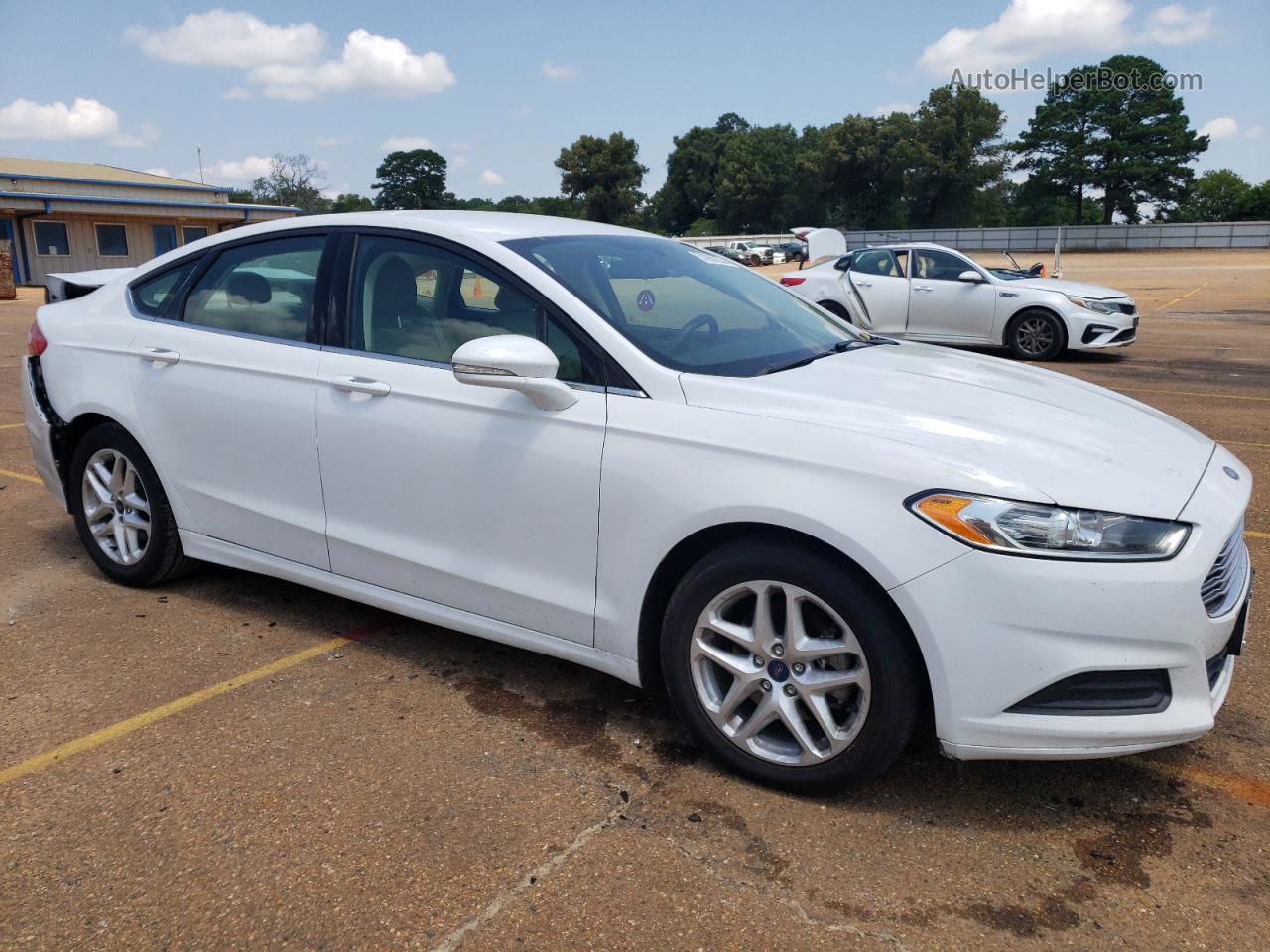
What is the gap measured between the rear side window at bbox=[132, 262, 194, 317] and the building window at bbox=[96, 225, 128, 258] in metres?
44.7

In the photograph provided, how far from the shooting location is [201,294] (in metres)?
4.20

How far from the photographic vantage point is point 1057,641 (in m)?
2.47

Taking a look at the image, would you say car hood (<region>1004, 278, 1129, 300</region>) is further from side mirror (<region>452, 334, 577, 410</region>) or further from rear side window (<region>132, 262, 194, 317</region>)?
side mirror (<region>452, 334, 577, 410</region>)

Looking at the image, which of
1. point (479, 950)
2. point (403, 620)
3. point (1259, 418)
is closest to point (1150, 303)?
point (1259, 418)

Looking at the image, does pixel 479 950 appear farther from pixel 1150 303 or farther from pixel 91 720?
pixel 1150 303

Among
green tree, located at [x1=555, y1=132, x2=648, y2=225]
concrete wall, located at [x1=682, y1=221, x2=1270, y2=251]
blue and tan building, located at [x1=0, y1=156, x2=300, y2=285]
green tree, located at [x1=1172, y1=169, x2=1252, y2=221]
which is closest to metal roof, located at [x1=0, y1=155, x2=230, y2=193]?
blue and tan building, located at [x1=0, y1=156, x2=300, y2=285]

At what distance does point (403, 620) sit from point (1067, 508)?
106 inches

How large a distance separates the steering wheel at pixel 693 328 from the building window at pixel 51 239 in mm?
45691

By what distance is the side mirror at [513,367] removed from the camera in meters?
2.99

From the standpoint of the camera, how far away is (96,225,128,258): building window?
43.3 metres

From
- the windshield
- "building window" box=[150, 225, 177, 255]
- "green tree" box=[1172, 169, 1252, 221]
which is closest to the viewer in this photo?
the windshield

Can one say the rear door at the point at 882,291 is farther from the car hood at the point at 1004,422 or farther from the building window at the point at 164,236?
the building window at the point at 164,236

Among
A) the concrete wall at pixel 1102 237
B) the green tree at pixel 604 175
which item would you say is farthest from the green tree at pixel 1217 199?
the green tree at pixel 604 175

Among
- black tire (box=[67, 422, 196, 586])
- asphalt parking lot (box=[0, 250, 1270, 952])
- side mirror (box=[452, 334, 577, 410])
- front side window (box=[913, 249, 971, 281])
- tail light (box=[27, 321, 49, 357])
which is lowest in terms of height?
asphalt parking lot (box=[0, 250, 1270, 952])
